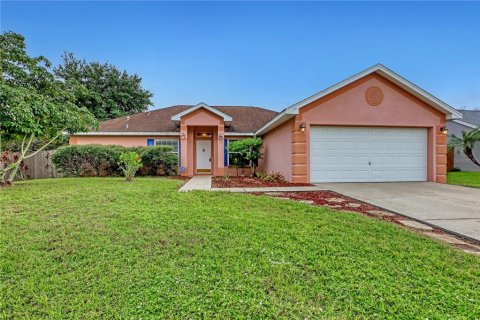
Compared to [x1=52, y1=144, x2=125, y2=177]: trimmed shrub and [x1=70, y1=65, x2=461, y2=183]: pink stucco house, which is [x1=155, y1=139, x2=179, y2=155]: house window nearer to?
[x1=52, y1=144, x2=125, y2=177]: trimmed shrub

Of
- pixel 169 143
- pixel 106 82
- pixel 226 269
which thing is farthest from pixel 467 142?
pixel 106 82

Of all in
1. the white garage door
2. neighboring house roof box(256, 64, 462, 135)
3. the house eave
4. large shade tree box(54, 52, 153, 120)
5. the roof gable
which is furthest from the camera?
large shade tree box(54, 52, 153, 120)

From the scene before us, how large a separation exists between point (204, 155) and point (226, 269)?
1314 cm

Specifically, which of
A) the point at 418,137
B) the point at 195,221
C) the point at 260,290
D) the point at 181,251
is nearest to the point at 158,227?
the point at 195,221

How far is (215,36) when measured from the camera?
46.1 feet

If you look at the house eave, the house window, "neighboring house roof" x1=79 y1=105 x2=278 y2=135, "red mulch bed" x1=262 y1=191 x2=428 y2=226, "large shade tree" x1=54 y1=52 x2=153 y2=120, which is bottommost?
"red mulch bed" x1=262 y1=191 x2=428 y2=226

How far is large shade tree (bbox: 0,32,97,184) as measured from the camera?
6.95 metres

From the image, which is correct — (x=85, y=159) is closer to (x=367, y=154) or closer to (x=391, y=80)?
(x=367, y=154)

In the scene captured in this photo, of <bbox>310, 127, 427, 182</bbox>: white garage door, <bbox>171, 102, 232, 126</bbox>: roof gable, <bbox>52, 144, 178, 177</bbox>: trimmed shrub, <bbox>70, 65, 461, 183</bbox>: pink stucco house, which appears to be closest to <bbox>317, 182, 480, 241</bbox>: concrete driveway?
<bbox>310, 127, 427, 182</bbox>: white garage door

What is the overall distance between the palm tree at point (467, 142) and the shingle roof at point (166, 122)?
12.3 meters

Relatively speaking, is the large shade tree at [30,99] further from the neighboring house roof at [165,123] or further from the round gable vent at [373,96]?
the round gable vent at [373,96]

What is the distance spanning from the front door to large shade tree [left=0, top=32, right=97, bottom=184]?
264 inches

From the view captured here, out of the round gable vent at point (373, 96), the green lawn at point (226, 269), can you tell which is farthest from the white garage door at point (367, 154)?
the green lawn at point (226, 269)

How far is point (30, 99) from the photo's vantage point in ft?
24.0
